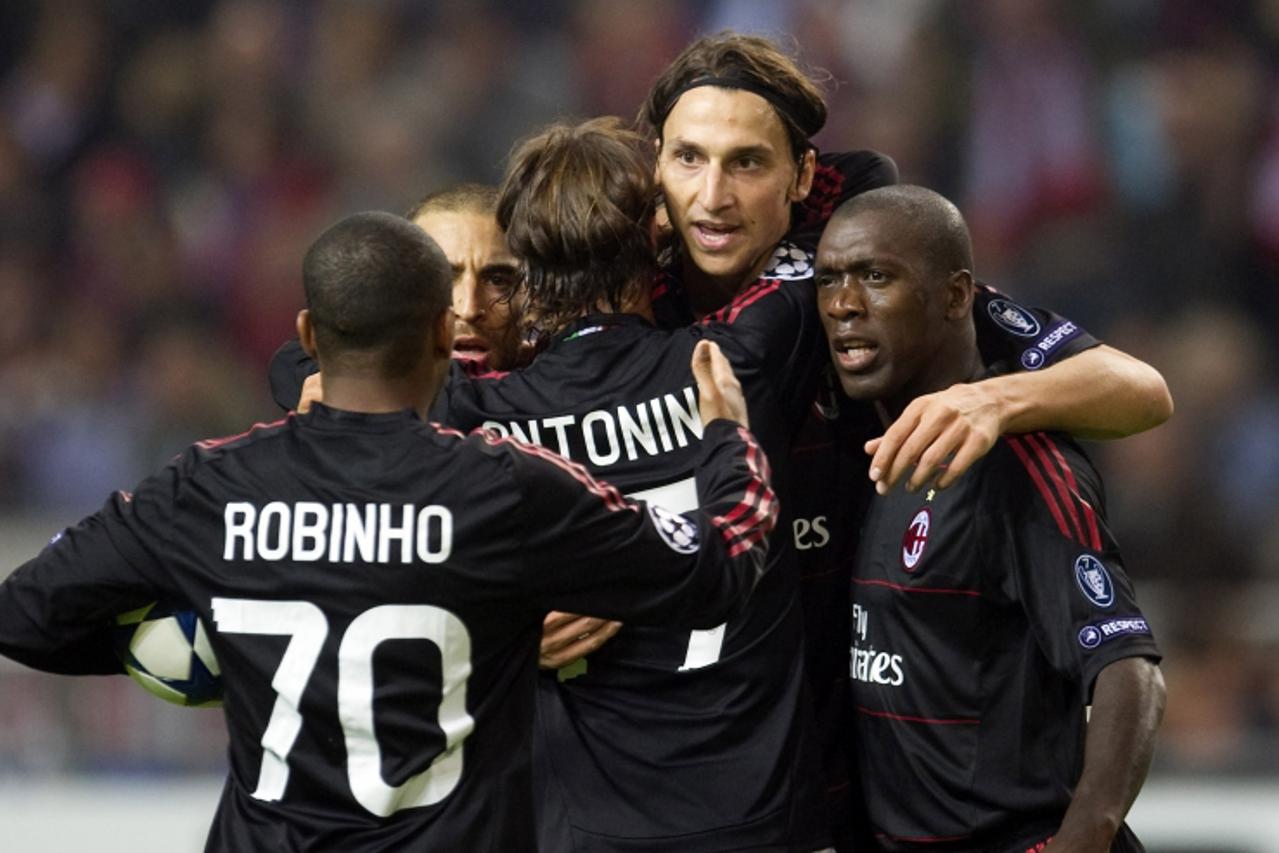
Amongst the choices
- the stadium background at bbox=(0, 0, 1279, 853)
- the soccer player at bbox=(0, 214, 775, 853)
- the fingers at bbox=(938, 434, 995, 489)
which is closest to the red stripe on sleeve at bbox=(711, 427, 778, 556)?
the soccer player at bbox=(0, 214, 775, 853)

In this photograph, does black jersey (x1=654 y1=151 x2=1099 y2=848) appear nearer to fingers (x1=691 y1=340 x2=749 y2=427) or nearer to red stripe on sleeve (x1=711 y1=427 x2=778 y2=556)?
fingers (x1=691 y1=340 x2=749 y2=427)

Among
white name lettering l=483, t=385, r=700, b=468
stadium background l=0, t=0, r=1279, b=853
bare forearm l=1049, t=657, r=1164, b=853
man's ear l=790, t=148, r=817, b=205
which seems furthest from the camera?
stadium background l=0, t=0, r=1279, b=853

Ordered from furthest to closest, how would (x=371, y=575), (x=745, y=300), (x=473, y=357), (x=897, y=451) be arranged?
(x=473, y=357) → (x=745, y=300) → (x=897, y=451) → (x=371, y=575)

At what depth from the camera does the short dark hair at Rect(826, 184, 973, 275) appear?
3.63 metres

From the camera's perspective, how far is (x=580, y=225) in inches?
144

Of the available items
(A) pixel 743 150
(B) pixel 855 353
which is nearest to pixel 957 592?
(B) pixel 855 353

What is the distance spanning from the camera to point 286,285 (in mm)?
9391

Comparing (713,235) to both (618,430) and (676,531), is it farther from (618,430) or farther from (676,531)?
(676,531)

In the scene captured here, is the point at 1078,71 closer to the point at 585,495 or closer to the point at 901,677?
the point at 901,677

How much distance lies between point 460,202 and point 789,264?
34.0 inches

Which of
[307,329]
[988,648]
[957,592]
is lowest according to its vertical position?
[988,648]

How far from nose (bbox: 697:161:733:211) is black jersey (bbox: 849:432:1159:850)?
67 centimetres

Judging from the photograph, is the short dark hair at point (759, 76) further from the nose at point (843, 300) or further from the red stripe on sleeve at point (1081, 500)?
the red stripe on sleeve at point (1081, 500)

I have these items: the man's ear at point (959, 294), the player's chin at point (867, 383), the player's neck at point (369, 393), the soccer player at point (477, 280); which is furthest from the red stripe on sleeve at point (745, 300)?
the player's neck at point (369, 393)
